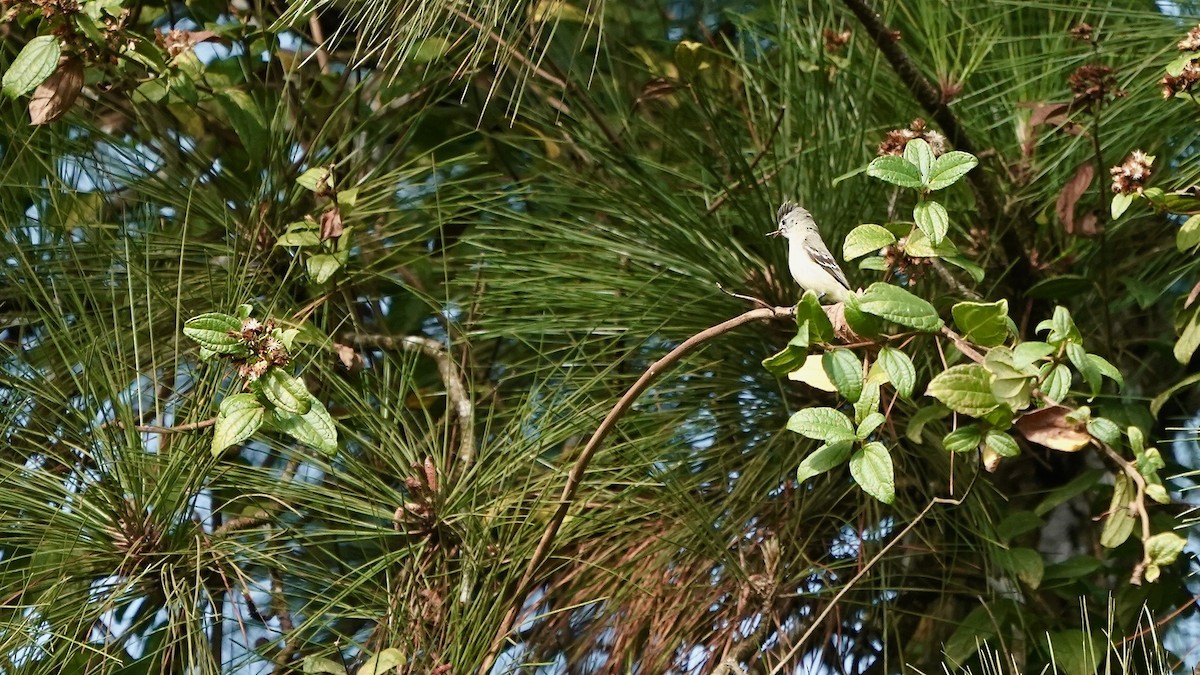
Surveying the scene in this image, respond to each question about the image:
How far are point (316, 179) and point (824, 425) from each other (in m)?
0.85

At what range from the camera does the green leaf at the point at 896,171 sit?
1.30 meters

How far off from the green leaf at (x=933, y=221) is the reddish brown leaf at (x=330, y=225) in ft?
2.71

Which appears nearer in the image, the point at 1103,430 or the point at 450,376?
the point at 1103,430

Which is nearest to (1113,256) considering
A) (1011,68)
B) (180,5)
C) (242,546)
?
(1011,68)

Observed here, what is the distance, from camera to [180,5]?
2.72 m

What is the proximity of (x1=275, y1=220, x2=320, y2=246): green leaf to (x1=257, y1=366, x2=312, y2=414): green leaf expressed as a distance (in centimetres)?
51

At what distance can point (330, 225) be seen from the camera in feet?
5.96

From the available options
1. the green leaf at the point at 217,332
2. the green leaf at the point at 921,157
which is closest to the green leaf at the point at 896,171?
the green leaf at the point at 921,157

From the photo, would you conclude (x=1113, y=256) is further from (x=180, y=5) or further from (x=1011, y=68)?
(x=180, y=5)

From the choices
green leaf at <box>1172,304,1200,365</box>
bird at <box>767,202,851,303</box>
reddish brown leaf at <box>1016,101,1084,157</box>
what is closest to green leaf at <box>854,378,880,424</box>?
bird at <box>767,202,851,303</box>

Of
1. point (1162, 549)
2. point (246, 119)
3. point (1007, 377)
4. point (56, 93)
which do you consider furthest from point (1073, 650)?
point (56, 93)

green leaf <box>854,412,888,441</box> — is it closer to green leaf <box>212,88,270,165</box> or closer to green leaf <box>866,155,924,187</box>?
green leaf <box>866,155,924,187</box>

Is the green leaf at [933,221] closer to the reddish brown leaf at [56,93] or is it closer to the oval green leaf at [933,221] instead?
the oval green leaf at [933,221]

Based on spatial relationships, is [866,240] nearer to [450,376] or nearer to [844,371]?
[844,371]
